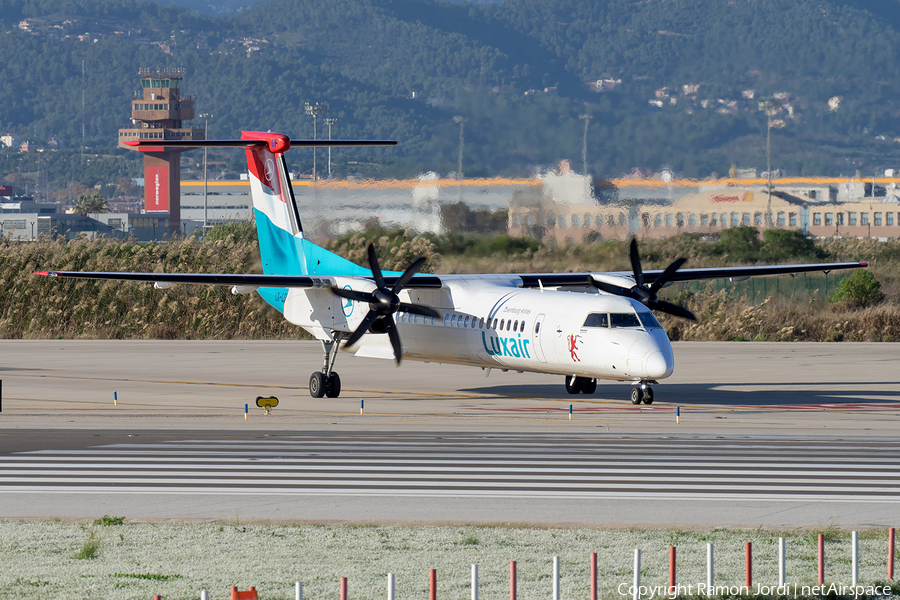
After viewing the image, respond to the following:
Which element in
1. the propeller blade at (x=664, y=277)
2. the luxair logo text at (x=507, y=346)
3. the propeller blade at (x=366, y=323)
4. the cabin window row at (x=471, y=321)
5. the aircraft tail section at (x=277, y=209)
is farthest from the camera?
the aircraft tail section at (x=277, y=209)

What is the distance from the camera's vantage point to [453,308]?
28.4 m

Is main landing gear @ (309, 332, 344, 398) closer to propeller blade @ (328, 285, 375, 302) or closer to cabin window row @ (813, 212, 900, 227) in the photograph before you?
propeller blade @ (328, 285, 375, 302)

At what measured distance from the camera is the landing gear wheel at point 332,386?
29031mm

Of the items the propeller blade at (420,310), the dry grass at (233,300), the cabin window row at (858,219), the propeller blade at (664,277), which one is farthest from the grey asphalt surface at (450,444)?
the cabin window row at (858,219)

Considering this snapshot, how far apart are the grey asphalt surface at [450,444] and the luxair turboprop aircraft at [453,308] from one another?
115cm

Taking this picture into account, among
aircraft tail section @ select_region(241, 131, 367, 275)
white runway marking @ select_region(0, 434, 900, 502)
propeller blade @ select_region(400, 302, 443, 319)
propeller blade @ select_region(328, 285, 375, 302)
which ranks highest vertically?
aircraft tail section @ select_region(241, 131, 367, 275)

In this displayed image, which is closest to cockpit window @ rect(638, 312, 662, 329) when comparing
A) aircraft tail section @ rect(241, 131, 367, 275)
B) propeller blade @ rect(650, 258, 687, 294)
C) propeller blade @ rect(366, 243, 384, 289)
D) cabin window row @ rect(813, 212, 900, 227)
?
propeller blade @ rect(650, 258, 687, 294)

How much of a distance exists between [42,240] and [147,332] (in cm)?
713

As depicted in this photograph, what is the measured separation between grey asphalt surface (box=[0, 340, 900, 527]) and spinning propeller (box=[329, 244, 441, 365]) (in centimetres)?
172

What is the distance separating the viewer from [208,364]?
121 ft

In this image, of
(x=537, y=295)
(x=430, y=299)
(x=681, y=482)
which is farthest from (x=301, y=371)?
(x=681, y=482)

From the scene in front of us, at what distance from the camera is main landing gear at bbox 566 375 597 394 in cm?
2928

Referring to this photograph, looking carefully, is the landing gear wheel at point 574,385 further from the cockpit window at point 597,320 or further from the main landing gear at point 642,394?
the cockpit window at point 597,320

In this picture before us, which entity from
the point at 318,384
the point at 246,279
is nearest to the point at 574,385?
the point at 318,384
